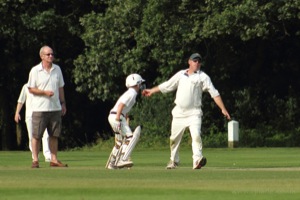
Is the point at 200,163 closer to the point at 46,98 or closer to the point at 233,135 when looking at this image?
the point at 46,98

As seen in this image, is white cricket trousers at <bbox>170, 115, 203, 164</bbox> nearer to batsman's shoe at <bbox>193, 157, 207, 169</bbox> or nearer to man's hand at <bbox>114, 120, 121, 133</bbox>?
batsman's shoe at <bbox>193, 157, 207, 169</bbox>

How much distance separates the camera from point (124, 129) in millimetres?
20203

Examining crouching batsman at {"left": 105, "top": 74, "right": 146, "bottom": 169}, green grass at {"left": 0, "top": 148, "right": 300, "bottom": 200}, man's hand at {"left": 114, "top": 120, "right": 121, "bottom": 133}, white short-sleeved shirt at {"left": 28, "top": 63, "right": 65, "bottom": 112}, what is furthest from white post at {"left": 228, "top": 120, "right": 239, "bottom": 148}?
green grass at {"left": 0, "top": 148, "right": 300, "bottom": 200}

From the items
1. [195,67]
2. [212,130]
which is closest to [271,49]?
[212,130]

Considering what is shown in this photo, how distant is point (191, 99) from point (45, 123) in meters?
2.63

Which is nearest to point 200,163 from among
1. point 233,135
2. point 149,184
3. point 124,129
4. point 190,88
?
point 190,88

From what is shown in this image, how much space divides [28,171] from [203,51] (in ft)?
86.4

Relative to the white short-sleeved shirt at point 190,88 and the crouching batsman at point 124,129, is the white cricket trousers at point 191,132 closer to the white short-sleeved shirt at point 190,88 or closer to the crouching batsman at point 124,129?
the white short-sleeved shirt at point 190,88

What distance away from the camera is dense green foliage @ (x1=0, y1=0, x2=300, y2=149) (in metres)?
41.2

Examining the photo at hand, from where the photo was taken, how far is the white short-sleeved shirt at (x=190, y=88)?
19938 mm

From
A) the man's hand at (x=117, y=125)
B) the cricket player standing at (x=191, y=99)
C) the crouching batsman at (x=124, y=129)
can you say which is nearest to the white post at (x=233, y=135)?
the cricket player standing at (x=191, y=99)

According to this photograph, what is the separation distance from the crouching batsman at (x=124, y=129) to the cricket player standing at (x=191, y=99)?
42 cm

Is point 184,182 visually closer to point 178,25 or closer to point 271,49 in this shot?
point 178,25

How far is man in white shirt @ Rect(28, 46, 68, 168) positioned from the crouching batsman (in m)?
1.09
